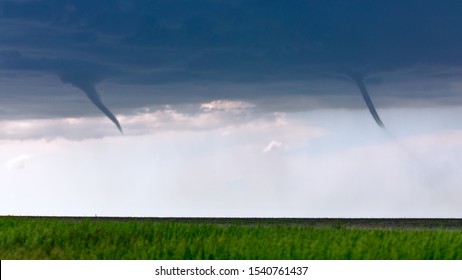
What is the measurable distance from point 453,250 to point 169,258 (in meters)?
7.88

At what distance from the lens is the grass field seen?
22.5 m

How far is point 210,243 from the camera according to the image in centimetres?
2400

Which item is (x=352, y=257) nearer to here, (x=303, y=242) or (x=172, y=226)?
(x=303, y=242)

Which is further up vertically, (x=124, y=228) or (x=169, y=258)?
(x=124, y=228)

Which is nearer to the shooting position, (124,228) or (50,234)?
(50,234)

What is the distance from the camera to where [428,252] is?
75.8 feet

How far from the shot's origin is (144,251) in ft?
74.3

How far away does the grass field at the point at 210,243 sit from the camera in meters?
22.5
